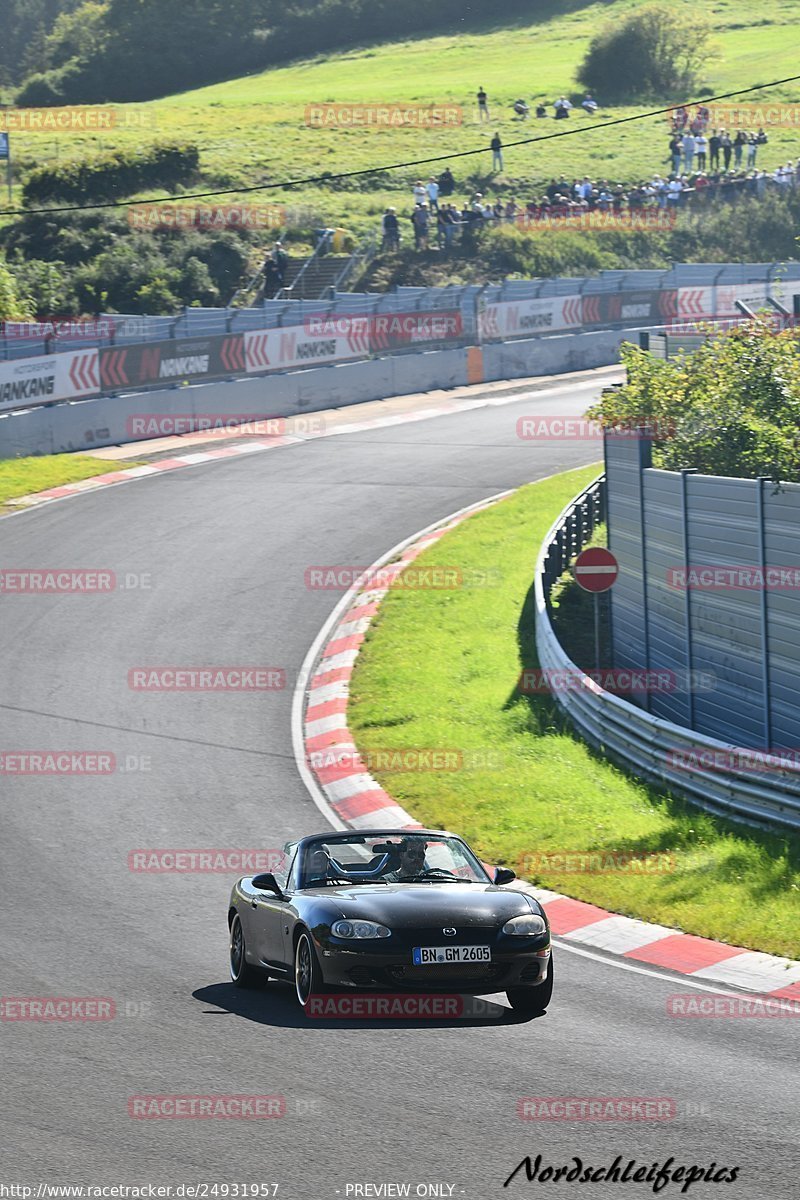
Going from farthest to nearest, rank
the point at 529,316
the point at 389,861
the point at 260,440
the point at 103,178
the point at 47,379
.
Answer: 1. the point at 103,178
2. the point at 529,316
3. the point at 260,440
4. the point at 47,379
5. the point at 389,861

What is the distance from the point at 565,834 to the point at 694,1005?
5229 mm

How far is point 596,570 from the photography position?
19.7 metres

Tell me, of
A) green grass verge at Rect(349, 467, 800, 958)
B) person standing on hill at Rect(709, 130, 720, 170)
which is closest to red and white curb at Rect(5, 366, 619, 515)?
green grass verge at Rect(349, 467, 800, 958)

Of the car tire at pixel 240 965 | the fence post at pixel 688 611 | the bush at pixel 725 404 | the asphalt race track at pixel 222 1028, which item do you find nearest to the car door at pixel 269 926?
the car tire at pixel 240 965

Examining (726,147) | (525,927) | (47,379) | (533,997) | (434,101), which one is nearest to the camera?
(525,927)

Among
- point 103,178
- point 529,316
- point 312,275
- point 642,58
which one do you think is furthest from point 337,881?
point 642,58

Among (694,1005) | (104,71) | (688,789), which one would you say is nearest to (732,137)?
(104,71)

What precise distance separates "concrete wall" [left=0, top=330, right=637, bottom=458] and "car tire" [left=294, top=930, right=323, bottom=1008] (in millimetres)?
24880

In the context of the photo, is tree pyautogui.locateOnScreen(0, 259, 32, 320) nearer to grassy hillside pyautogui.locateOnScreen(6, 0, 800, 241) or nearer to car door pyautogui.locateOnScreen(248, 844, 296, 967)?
grassy hillside pyautogui.locateOnScreen(6, 0, 800, 241)

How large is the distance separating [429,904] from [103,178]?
55.7 meters

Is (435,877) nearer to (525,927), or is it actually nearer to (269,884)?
(525,927)

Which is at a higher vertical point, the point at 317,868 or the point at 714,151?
the point at 714,151

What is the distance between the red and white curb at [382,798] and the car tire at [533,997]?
1924 millimetres

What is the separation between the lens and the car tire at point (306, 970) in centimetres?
1009
